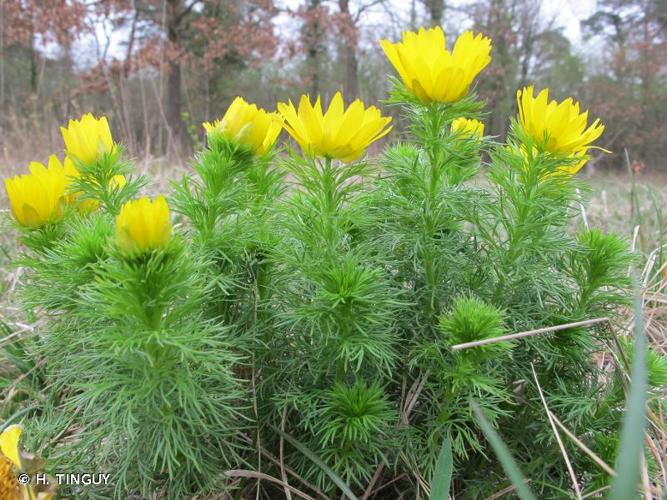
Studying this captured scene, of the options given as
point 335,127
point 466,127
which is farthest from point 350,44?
point 335,127

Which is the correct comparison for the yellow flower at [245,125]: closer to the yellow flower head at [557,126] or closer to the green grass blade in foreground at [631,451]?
the yellow flower head at [557,126]

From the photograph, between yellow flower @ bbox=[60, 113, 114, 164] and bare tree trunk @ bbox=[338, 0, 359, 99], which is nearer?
yellow flower @ bbox=[60, 113, 114, 164]

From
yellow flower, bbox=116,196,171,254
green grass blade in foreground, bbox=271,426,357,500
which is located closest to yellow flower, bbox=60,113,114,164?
yellow flower, bbox=116,196,171,254

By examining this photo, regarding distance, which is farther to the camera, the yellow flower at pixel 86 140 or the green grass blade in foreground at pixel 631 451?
the yellow flower at pixel 86 140

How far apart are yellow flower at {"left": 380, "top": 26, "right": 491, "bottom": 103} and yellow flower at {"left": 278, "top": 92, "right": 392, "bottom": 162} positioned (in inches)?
3.6

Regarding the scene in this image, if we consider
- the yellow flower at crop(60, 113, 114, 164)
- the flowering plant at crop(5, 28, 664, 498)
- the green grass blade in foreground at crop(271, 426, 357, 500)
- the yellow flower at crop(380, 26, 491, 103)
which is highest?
the yellow flower at crop(380, 26, 491, 103)

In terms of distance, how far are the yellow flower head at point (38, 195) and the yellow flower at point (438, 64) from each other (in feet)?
2.36

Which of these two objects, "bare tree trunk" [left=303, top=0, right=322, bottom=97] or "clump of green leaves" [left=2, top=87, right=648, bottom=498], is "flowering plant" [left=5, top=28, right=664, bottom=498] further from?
"bare tree trunk" [left=303, top=0, right=322, bottom=97]

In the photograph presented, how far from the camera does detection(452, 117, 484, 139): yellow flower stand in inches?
39.6

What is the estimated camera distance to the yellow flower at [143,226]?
2.22 feet

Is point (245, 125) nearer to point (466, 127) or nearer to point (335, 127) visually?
point (335, 127)

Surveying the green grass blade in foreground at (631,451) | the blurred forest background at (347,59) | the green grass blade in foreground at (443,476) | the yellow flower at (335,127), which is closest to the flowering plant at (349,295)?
the yellow flower at (335,127)

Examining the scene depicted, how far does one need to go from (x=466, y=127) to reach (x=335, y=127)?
0.37 meters

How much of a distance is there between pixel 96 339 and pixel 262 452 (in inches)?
16.7
